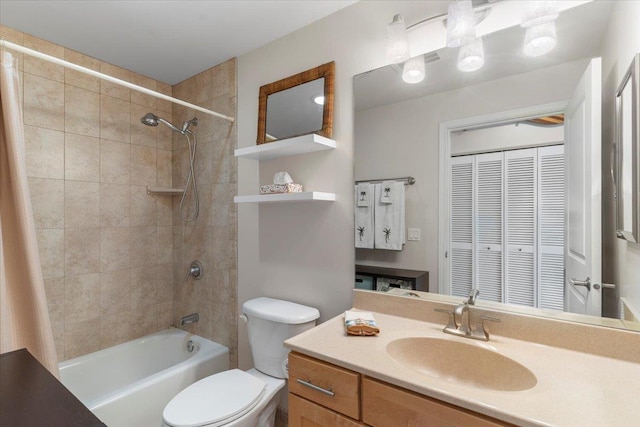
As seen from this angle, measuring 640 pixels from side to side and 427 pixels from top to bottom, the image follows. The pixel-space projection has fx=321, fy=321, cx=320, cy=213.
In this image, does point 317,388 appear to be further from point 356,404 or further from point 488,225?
point 488,225

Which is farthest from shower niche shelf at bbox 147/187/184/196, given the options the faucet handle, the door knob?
the door knob

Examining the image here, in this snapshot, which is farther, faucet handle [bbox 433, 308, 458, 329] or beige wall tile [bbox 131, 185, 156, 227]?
beige wall tile [bbox 131, 185, 156, 227]

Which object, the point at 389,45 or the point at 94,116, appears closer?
the point at 389,45

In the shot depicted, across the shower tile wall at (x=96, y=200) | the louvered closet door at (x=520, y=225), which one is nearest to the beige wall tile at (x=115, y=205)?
the shower tile wall at (x=96, y=200)

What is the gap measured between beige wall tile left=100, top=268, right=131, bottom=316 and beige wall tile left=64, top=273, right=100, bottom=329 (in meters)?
0.04

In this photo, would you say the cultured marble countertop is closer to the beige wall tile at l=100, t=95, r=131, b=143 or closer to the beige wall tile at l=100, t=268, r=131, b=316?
the beige wall tile at l=100, t=268, r=131, b=316

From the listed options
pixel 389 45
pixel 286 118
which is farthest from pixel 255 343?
pixel 389 45

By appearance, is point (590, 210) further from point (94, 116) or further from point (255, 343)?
point (94, 116)

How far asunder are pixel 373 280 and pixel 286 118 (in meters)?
1.03

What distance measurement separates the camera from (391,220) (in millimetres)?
1564

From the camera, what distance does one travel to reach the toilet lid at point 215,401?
1302 millimetres

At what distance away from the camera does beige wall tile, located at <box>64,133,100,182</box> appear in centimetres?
206

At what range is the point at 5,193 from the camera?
4.39 ft

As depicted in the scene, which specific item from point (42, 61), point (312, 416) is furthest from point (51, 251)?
point (312, 416)
